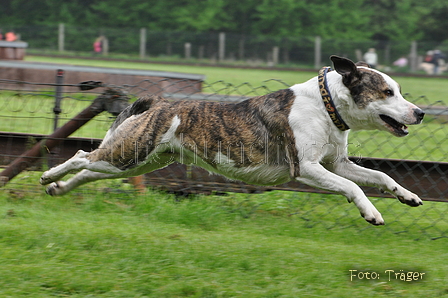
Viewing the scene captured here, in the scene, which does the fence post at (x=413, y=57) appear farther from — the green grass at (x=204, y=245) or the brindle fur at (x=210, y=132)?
the brindle fur at (x=210, y=132)

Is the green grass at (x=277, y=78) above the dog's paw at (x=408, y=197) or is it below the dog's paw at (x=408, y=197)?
below

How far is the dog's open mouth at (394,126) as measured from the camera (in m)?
4.58

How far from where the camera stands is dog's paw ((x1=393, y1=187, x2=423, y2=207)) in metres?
4.44

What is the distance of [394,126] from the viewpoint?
461cm

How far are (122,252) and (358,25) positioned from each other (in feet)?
153

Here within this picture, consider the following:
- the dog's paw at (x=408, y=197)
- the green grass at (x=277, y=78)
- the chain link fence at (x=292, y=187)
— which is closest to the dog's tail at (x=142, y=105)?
the chain link fence at (x=292, y=187)

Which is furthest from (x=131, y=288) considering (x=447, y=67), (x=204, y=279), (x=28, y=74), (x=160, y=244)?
(x=447, y=67)

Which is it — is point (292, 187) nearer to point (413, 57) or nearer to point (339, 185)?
point (339, 185)

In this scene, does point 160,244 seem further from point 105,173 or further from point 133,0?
point 133,0

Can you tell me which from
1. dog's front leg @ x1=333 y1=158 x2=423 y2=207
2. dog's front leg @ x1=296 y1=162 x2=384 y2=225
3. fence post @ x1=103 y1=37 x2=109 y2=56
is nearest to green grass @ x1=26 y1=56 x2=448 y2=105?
fence post @ x1=103 y1=37 x2=109 y2=56

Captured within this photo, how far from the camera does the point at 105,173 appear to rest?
5.33 m

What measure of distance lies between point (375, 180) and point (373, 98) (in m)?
0.70

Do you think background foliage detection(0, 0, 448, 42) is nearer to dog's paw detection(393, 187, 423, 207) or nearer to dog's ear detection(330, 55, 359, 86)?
dog's ear detection(330, 55, 359, 86)

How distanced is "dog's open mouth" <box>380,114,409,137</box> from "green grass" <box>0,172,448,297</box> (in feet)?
3.55
